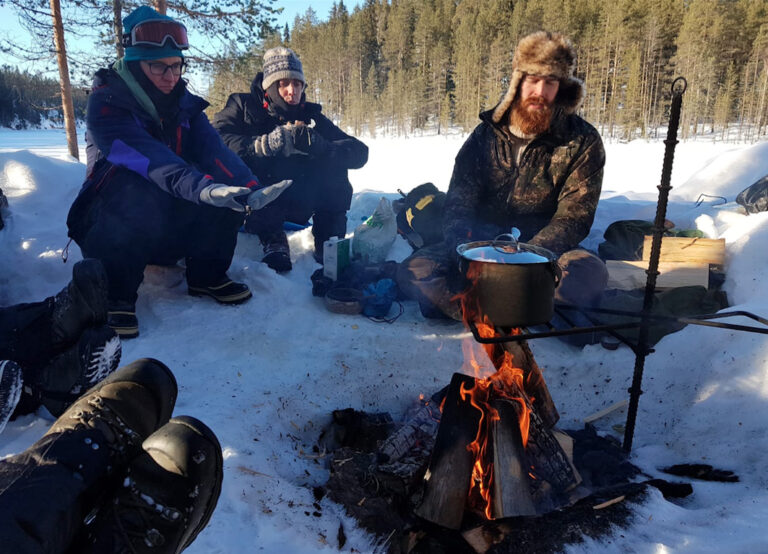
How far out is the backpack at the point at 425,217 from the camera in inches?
191

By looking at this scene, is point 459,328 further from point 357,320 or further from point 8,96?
point 8,96

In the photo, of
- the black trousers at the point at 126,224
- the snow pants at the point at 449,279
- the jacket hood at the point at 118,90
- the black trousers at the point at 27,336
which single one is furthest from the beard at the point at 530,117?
the black trousers at the point at 27,336

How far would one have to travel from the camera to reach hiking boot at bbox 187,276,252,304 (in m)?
3.42

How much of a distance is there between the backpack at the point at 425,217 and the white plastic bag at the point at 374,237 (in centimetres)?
38

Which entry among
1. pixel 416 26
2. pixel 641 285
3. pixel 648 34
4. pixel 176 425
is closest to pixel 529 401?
pixel 176 425

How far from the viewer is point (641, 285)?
355 centimetres

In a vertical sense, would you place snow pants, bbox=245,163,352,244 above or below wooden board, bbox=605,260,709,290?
above

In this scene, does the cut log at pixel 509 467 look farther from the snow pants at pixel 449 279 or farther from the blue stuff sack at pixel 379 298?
the blue stuff sack at pixel 379 298

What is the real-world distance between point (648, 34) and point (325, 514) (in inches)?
1910

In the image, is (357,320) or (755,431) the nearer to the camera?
(755,431)

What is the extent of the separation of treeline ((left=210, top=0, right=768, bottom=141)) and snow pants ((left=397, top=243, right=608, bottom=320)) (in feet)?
82.9

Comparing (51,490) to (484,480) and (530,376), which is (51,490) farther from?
(530,376)

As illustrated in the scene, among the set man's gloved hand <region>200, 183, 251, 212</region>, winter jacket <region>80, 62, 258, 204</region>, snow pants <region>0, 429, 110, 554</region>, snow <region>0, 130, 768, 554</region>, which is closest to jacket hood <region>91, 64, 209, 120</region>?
winter jacket <region>80, 62, 258, 204</region>

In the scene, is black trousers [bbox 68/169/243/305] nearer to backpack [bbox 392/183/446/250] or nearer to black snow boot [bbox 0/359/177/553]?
black snow boot [bbox 0/359/177/553]
